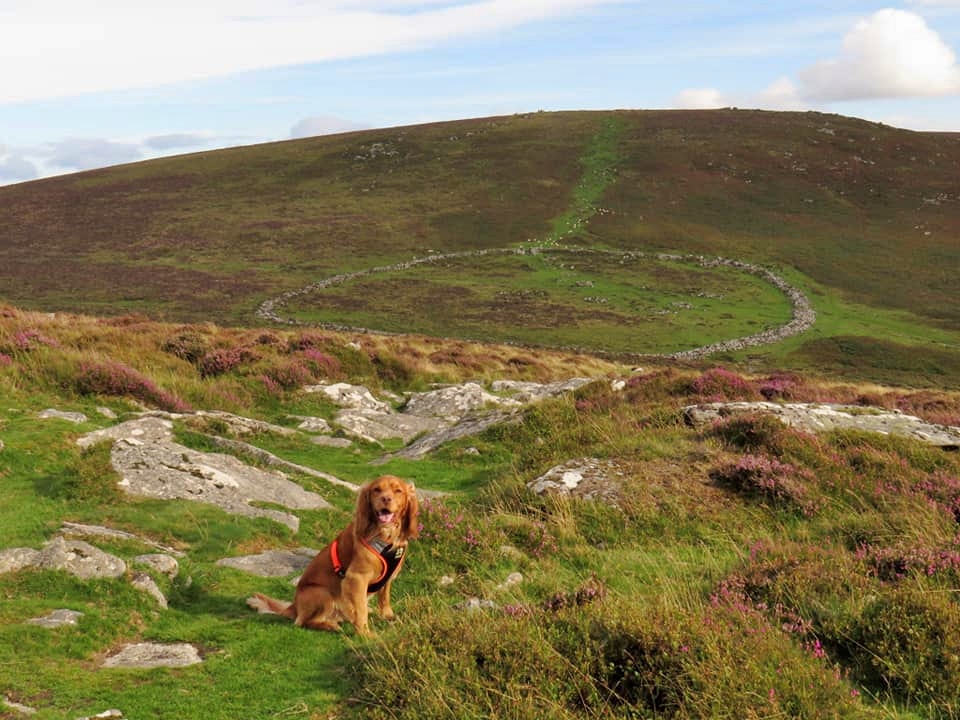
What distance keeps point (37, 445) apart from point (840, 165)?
126809 millimetres

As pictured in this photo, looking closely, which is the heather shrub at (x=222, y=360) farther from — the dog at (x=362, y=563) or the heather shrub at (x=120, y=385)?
the dog at (x=362, y=563)

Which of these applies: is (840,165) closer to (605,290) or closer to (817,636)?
(605,290)

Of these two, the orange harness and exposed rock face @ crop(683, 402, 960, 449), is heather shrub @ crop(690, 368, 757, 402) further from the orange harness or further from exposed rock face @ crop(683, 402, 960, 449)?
the orange harness

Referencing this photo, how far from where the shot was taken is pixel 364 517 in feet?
26.1

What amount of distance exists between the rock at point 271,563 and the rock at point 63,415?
713 cm

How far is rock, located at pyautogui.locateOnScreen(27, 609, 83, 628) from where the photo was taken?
755 cm

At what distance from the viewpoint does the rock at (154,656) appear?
Result: 716cm

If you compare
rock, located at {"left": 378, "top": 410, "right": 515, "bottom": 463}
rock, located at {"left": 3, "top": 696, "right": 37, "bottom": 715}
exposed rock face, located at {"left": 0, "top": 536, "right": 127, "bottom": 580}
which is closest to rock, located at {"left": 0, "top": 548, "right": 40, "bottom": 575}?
exposed rock face, located at {"left": 0, "top": 536, "right": 127, "bottom": 580}

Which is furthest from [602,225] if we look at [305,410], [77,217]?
[305,410]

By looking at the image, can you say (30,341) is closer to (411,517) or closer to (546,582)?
(411,517)

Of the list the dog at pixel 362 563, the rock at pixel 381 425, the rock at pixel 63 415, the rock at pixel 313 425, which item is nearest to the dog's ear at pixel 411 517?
the dog at pixel 362 563

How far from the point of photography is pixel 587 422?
1808 cm

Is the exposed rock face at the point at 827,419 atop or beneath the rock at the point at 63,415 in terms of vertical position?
Result: beneath

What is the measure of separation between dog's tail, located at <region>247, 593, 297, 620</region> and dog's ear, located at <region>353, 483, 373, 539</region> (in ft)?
4.29
